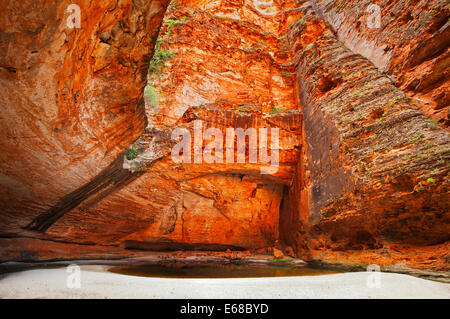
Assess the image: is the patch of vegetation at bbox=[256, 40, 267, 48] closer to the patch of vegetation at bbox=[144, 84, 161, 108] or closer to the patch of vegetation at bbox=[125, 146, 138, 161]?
the patch of vegetation at bbox=[144, 84, 161, 108]

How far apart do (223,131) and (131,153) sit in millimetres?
3294

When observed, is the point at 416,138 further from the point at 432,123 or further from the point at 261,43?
the point at 261,43

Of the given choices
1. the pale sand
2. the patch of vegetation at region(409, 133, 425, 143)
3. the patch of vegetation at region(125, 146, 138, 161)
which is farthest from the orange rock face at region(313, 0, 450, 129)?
the patch of vegetation at region(125, 146, 138, 161)

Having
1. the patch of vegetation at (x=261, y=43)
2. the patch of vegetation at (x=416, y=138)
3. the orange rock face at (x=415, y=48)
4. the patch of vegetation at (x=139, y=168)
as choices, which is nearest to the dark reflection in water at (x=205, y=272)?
the patch of vegetation at (x=139, y=168)

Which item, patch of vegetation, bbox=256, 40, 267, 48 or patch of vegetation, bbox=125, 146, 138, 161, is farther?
patch of vegetation, bbox=256, 40, 267, 48

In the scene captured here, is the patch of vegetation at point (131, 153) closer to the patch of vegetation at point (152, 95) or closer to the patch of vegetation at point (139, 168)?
the patch of vegetation at point (139, 168)

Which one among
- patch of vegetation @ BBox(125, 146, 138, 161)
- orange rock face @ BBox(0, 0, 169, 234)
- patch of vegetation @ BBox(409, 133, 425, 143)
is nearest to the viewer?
orange rock face @ BBox(0, 0, 169, 234)

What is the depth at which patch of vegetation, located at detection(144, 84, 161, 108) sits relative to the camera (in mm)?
9234

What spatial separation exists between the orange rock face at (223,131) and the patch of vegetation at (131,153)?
2.7 inches

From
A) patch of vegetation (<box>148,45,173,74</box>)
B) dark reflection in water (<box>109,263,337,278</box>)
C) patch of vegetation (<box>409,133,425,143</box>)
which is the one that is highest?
patch of vegetation (<box>148,45,173,74</box>)

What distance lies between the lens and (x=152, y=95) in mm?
9414

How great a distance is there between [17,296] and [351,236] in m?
7.16

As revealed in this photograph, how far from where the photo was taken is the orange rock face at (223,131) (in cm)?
363

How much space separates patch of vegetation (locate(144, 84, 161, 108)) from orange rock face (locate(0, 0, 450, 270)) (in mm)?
57
